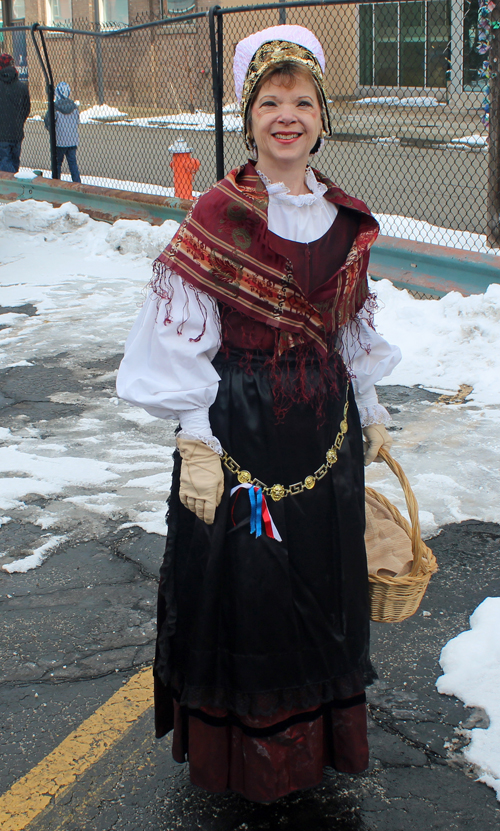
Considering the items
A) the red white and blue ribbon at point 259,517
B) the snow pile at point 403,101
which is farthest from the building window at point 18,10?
the red white and blue ribbon at point 259,517

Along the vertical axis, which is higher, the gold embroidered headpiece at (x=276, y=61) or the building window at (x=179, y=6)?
the building window at (x=179, y=6)

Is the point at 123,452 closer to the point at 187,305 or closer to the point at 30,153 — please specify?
the point at 187,305

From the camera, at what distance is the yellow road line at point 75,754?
2.24 m

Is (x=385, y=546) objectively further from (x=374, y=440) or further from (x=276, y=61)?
(x=276, y=61)

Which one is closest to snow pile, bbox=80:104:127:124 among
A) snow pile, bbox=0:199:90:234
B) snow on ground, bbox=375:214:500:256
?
snow pile, bbox=0:199:90:234

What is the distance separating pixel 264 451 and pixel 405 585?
605 millimetres

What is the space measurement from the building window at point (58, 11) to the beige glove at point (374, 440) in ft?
97.6

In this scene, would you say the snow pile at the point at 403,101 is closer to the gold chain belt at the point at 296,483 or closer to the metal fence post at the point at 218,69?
the metal fence post at the point at 218,69

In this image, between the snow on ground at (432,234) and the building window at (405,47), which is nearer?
the snow on ground at (432,234)

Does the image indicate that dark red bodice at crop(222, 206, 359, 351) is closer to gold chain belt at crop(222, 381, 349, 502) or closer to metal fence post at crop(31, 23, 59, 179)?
gold chain belt at crop(222, 381, 349, 502)

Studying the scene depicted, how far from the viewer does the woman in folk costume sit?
197 centimetres

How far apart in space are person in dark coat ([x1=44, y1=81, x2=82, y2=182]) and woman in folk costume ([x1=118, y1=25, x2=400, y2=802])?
9827 mm

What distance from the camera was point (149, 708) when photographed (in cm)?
262

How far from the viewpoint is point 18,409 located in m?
5.15
